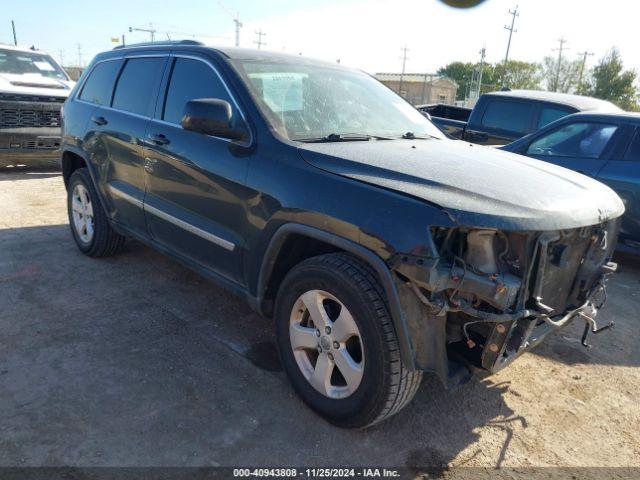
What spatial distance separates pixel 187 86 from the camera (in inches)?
141

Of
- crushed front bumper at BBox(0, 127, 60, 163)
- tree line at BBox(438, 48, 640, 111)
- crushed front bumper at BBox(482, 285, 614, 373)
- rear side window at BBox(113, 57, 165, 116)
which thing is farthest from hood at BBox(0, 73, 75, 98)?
tree line at BBox(438, 48, 640, 111)

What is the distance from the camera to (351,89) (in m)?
3.60

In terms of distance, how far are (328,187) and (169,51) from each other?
2116mm

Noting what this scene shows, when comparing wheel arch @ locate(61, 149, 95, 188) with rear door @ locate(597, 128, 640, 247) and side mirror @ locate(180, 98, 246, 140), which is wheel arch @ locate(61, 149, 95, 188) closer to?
side mirror @ locate(180, 98, 246, 140)

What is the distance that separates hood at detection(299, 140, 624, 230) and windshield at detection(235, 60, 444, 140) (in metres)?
0.26

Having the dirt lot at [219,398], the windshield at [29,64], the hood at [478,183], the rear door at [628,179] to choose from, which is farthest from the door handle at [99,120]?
the windshield at [29,64]

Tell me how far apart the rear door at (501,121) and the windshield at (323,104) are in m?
4.34

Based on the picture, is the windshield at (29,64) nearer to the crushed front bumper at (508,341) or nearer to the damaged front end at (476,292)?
the damaged front end at (476,292)

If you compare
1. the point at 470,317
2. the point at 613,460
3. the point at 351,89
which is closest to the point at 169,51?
the point at 351,89

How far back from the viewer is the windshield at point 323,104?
3064 mm

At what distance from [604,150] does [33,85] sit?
9035 mm

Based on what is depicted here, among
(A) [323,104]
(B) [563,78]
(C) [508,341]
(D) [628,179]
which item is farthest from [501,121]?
(B) [563,78]

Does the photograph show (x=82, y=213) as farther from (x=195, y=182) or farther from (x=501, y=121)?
(x=501, y=121)

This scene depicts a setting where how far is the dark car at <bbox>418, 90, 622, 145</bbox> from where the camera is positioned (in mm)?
7633
